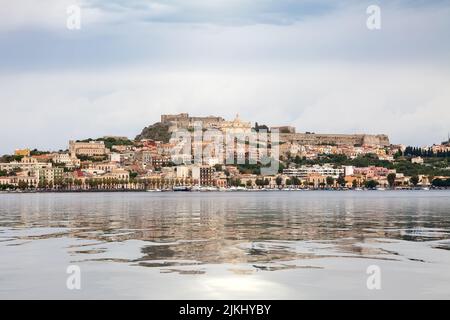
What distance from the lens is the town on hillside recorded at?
147 meters

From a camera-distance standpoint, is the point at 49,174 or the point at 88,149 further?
the point at 88,149

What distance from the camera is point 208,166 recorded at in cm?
15712

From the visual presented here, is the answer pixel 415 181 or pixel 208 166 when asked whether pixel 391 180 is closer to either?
pixel 415 181

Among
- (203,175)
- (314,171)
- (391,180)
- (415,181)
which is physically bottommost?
(415,181)

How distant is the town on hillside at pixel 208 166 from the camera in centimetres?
14688

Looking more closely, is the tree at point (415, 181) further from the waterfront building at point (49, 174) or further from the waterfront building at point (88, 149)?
the waterfront building at point (88, 149)

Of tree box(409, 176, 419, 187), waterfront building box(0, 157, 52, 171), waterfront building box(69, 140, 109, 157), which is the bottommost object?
tree box(409, 176, 419, 187)

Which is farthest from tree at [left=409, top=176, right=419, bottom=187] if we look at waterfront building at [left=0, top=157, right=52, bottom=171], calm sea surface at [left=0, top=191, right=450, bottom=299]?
calm sea surface at [left=0, top=191, right=450, bottom=299]

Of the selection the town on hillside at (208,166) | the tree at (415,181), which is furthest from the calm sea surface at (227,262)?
the tree at (415,181)

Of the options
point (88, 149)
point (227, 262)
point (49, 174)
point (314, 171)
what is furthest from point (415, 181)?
point (227, 262)

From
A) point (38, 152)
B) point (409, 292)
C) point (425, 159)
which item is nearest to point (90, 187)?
point (38, 152)

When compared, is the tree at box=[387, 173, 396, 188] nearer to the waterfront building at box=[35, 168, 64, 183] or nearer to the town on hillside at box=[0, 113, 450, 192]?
the town on hillside at box=[0, 113, 450, 192]

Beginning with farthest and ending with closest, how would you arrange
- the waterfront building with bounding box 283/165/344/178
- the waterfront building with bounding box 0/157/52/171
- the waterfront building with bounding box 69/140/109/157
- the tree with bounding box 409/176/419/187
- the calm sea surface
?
the waterfront building with bounding box 69/140/109/157 → the waterfront building with bounding box 283/165/344/178 → the waterfront building with bounding box 0/157/52/171 → the tree with bounding box 409/176/419/187 → the calm sea surface
